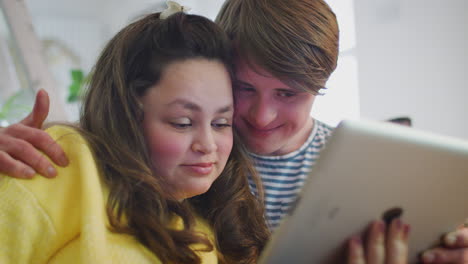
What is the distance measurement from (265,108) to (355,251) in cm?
41

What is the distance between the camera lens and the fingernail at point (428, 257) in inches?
27.1

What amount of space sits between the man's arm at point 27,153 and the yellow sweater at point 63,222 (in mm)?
13

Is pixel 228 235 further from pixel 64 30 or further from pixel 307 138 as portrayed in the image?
pixel 64 30

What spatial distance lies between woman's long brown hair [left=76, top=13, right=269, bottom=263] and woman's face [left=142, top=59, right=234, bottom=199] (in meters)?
0.02

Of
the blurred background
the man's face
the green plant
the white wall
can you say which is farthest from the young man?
the green plant

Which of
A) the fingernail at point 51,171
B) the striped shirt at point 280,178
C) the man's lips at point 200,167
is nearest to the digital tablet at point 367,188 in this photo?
the man's lips at point 200,167

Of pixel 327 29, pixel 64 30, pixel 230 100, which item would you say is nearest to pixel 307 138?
pixel 327 29

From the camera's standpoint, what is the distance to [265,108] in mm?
925

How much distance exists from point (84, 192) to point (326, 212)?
1.17 feet

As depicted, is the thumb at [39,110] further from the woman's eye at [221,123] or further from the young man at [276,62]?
the woman's eye at [221,123]

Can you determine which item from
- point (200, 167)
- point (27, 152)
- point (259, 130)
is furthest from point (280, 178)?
point (27, 152)

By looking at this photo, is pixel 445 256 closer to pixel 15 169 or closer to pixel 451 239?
pixel 451 239

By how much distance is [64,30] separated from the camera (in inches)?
111

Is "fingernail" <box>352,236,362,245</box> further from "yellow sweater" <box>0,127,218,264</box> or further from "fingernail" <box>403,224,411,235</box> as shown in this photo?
"yellow sweater" <box>0,127,218,264</box>
